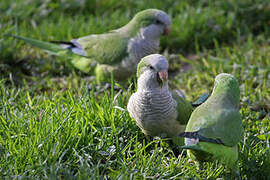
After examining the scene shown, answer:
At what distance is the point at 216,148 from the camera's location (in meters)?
2.52

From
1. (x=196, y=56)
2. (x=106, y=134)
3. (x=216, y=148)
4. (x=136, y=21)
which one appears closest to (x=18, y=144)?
(x=106, y=134)

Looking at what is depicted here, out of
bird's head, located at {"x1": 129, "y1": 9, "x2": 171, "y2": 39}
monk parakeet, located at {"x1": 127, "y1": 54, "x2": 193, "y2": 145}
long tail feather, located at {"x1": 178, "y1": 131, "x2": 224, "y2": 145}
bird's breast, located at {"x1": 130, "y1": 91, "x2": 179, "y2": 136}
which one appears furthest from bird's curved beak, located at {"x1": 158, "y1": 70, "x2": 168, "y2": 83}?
bird's head, located at {"x1": 129, "y1": 9, "x2": 171, "y2": 39}

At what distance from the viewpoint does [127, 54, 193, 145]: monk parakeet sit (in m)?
2.88

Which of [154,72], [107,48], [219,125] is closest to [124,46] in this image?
[107,48]

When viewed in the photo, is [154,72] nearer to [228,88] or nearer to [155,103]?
[155,103]

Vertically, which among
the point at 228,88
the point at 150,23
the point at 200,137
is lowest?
the point at 200,137

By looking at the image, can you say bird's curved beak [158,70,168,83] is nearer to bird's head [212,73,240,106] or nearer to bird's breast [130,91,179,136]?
bird's breast [130,91,179,136]

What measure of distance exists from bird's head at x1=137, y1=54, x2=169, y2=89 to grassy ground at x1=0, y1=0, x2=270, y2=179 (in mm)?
439

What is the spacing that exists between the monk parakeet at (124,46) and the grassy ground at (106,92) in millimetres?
263

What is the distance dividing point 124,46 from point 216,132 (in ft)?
6.26

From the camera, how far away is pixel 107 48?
420cm

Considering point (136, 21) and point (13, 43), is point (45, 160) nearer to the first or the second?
point (136, 21)

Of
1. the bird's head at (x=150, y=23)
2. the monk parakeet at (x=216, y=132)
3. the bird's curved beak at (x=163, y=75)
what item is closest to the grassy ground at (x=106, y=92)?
the monk parakeet at (x=216, y=132)

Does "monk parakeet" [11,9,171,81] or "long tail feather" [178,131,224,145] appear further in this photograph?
"monk parakeet" [11,9,171,81]
